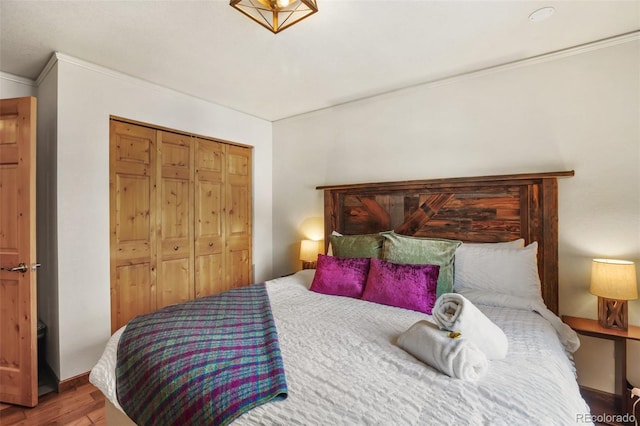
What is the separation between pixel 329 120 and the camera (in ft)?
11.1

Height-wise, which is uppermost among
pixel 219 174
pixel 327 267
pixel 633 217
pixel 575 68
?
pixel 575 68

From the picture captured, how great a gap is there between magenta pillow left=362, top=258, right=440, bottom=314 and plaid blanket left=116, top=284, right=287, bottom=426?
0.79 meters

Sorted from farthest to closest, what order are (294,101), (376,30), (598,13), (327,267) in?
(294,101), (327,267), (376,30), (598,13)

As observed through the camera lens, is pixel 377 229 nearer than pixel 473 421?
No

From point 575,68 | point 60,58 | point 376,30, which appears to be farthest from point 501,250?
point 60,58

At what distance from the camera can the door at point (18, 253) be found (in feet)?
6.57

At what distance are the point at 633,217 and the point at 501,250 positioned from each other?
2.68 ft

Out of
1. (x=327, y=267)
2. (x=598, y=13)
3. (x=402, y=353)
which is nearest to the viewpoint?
(x=402, y=353)

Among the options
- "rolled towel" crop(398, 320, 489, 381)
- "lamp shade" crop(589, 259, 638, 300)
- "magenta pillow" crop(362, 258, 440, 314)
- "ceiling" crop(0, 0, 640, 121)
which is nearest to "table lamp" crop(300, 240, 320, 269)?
"magenta pillow" crop(362, 258, 440, 314)

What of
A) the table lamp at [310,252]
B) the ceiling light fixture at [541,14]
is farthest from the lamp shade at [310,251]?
the ceiling light fixture at [541,14]

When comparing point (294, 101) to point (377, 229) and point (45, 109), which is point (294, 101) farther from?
point (45, 109)

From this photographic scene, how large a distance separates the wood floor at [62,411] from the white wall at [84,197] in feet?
0.53

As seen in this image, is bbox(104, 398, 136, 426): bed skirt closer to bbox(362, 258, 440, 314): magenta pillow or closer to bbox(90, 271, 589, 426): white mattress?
bbox(90, 271, 589, 426): white mattress

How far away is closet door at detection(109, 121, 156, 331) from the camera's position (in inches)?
99.2
